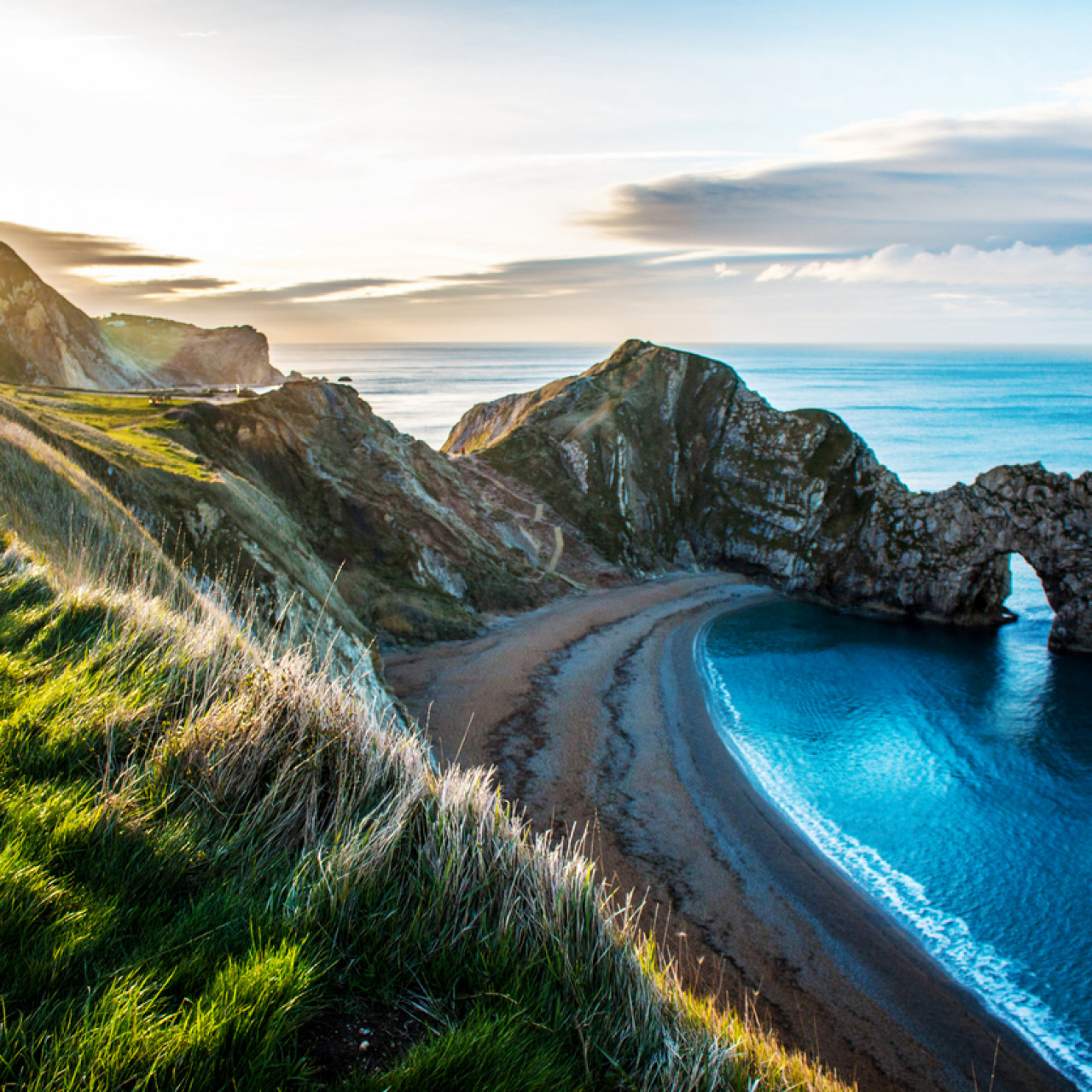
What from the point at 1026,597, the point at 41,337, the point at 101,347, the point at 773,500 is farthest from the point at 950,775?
the point at 101,347

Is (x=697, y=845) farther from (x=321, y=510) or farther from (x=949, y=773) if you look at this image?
(x=321, y=510)

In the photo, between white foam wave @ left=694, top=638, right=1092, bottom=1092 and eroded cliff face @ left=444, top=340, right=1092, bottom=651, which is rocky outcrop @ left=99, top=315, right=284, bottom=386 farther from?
white foam wave @ left=694, top=638, right=1092, bottom=1092

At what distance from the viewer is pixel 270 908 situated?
430 cm

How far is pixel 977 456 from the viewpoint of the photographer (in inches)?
4336

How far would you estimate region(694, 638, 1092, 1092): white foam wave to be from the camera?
17.9 meters

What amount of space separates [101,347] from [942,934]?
99710mm

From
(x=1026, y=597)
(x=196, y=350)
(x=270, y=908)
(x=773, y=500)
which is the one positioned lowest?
(x=1026, y=597)

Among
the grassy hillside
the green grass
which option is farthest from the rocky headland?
the grassy hillside

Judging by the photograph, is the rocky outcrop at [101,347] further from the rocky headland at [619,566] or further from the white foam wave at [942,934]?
the white foam wave at [942,934]

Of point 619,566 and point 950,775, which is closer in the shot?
point 950,775

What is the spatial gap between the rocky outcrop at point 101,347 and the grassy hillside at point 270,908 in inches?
3048

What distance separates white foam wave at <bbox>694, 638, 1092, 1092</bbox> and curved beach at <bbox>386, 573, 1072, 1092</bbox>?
1.82 ft

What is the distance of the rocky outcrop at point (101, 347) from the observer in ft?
238

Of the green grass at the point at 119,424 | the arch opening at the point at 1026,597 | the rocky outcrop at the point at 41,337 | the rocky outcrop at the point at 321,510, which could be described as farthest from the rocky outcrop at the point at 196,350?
the arch opening at the point at 1026,597
